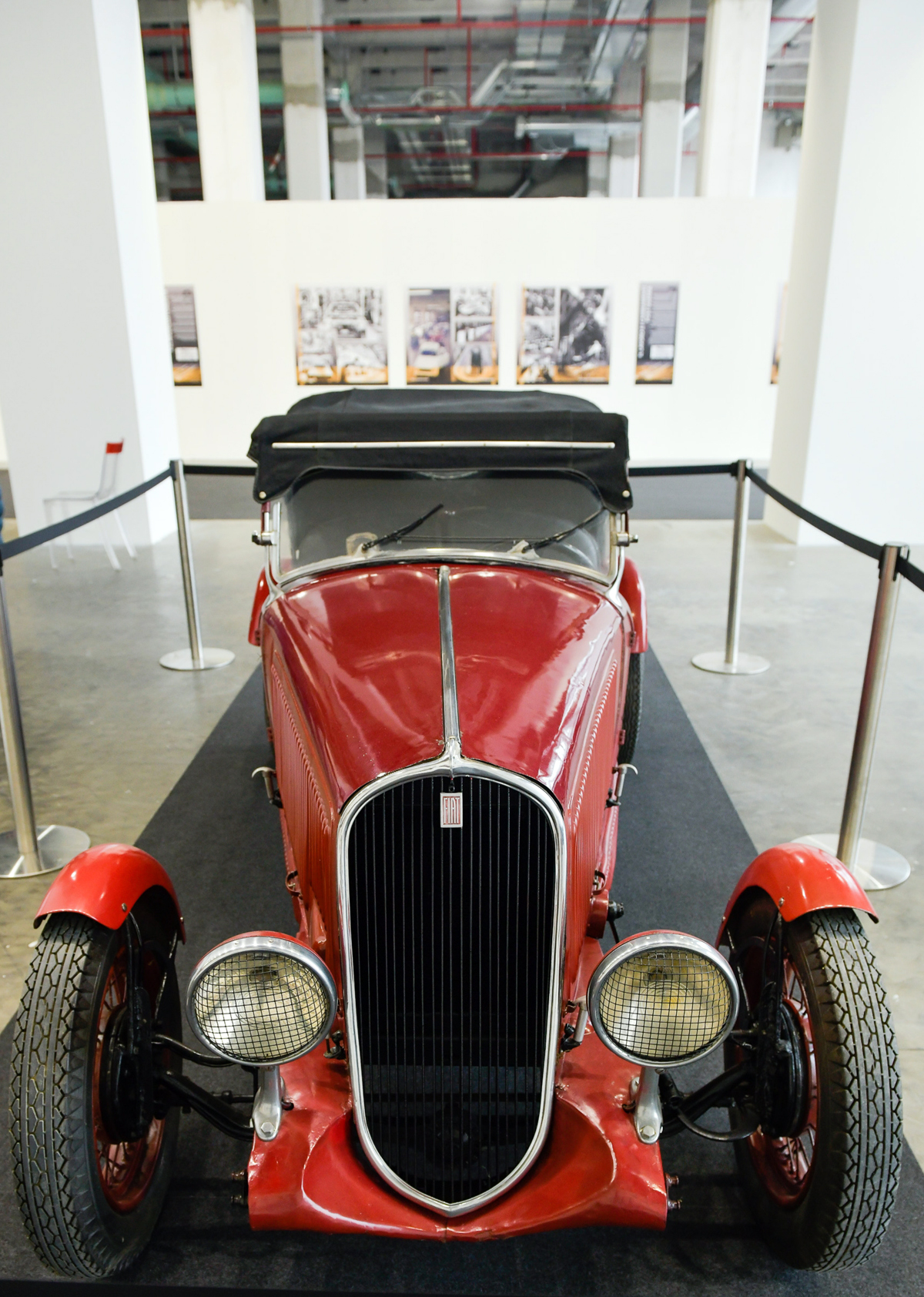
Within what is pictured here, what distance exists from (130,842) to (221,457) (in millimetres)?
9657

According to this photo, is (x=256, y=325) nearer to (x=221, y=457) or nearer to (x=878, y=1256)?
(x=221, y=457)

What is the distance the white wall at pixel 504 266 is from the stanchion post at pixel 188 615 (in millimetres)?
7341

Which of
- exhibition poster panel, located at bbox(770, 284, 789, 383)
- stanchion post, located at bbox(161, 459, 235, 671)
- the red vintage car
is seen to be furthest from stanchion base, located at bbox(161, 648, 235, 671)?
exhibition poster panel, located at bbox(770, 284, 789, 383)

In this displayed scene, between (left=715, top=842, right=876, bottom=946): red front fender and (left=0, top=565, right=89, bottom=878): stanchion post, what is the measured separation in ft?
7.57

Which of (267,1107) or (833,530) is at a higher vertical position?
(833,530)

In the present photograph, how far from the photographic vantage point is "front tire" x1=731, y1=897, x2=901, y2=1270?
1.63 metres

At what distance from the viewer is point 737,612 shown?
498cm

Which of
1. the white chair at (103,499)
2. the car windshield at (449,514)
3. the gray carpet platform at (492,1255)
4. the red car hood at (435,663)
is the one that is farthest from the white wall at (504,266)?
the gray carpet platform at (492,1255)

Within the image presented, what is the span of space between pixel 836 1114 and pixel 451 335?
36.6 feet

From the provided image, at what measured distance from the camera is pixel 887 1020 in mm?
1707

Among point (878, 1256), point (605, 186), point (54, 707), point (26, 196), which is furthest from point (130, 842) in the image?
point (605, 186)

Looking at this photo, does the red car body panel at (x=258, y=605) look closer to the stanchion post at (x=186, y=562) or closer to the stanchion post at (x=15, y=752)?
the stanchion post at (x=15, y=752)

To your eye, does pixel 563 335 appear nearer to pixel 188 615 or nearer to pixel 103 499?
pixel 103 499

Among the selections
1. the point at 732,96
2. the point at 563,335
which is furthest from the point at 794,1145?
the point at 732,96
